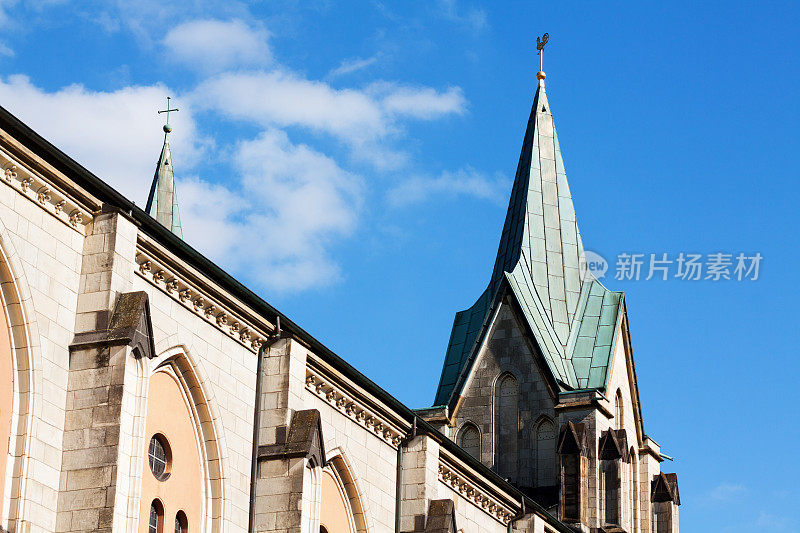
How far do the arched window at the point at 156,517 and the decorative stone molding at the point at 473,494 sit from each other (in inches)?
477

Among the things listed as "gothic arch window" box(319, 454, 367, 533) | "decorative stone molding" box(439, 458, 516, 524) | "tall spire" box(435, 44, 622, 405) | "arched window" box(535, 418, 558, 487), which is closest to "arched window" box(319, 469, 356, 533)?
"gothic arch window" box(319, 454, 367, 533)

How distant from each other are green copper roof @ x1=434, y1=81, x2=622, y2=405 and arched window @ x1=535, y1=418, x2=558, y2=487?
165 centimetres

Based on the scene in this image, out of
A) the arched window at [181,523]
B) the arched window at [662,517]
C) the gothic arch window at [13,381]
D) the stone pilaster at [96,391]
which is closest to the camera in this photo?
the gothic arch window at [13,381]

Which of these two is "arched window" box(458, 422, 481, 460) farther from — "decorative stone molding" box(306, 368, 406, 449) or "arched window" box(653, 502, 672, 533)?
"decorative stone molding" box(306, 368, 406, 449)

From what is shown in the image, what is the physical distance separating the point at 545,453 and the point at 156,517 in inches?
1064

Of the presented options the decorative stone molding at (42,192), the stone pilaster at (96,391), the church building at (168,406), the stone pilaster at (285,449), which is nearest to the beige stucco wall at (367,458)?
the church building at (168,406)

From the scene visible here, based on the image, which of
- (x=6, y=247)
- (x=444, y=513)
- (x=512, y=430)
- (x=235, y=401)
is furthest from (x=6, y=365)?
(x=512, y=430)

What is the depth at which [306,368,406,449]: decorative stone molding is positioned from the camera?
3497 centimetres

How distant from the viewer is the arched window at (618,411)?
56.3 metres

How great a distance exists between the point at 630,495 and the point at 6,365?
33.9 meters

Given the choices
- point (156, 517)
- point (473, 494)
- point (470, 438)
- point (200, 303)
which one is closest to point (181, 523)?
point (156, 517)

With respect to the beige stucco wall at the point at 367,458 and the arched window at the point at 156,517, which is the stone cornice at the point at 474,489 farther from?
the arched window at the point at 156,517

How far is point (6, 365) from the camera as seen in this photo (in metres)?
26.0

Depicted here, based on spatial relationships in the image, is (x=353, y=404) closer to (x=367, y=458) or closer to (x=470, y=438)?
(x=367, y=458)
